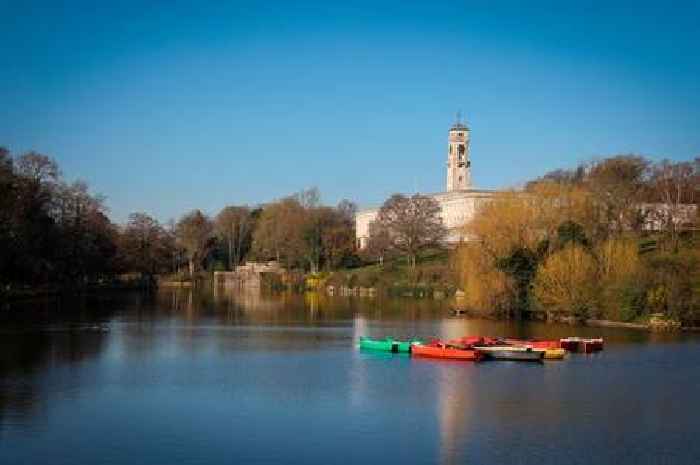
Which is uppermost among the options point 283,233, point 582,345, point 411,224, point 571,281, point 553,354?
point 411,224

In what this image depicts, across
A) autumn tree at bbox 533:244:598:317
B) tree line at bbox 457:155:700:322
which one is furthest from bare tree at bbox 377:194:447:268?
autumn tree at bbox 533:244:598:317

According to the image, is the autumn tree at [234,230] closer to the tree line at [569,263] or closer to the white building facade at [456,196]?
the white building facade at [456,196]

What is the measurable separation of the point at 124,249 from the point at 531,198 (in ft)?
186

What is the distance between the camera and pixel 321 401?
2884cm

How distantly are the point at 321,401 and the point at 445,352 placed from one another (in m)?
11.9

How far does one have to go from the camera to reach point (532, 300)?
58.4 m

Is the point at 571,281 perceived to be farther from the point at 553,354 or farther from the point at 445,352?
the point at 445,352

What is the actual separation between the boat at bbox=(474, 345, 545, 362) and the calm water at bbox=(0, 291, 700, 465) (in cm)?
107

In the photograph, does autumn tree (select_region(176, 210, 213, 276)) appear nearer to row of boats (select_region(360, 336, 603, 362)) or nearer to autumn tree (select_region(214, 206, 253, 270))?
autumn tree (select_region(214, 206, 253, 270))

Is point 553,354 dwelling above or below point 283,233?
below

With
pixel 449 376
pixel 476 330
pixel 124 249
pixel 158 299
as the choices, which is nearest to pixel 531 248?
pixel 476 330

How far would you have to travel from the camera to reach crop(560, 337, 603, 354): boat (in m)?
41.9

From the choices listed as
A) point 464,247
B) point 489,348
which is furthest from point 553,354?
point 464,247

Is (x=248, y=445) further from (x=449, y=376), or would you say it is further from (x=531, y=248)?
(x=531, y=248)
